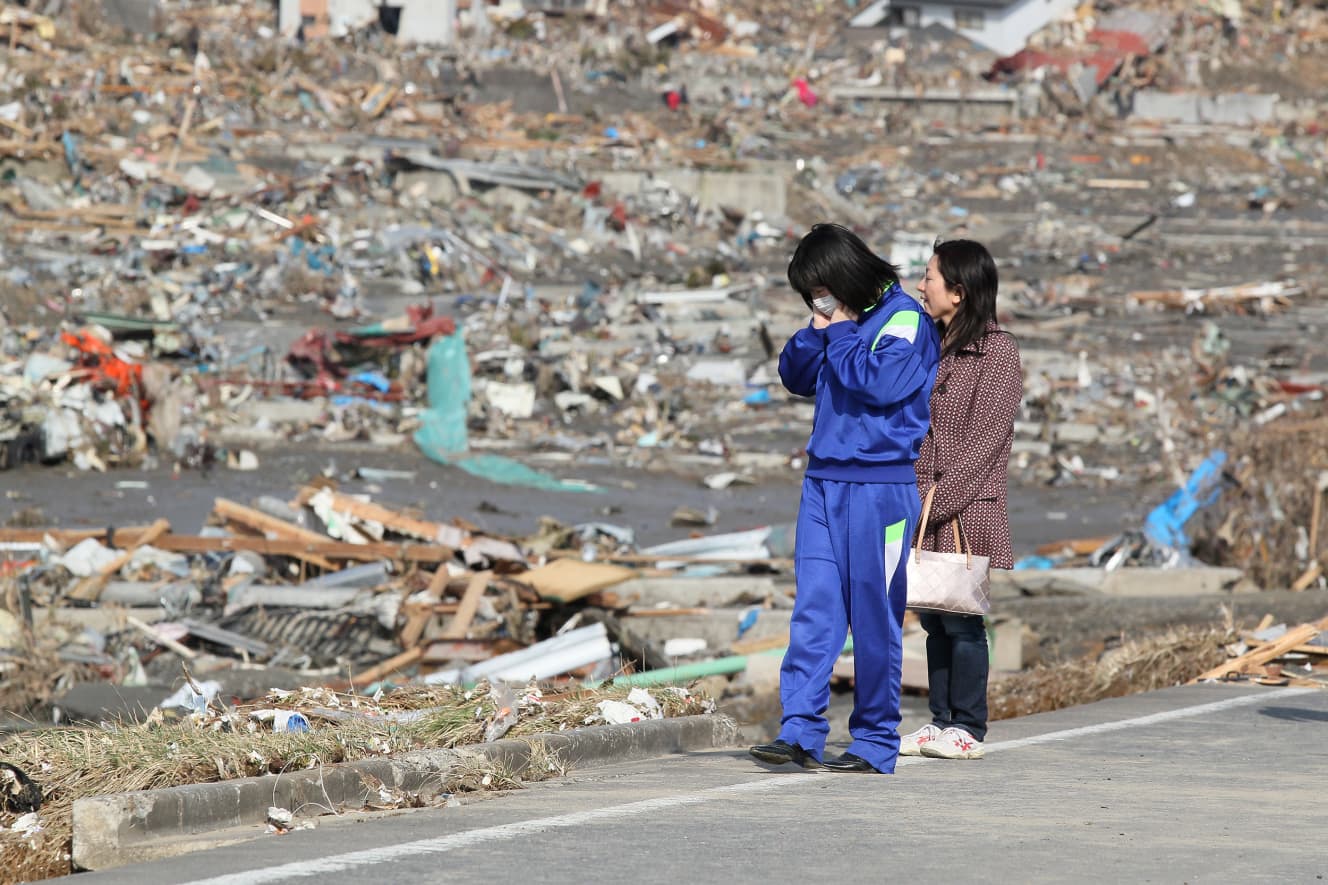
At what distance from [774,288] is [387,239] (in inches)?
257

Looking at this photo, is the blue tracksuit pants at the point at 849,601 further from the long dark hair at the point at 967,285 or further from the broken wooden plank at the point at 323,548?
the broken wooden plank at the point at 323,548

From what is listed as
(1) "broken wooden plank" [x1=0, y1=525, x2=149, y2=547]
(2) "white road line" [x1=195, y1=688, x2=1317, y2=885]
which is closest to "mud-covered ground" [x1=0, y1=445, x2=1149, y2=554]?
(1) "broken wooden plank" [x1=0, y1=525, x2=149, y2=547]

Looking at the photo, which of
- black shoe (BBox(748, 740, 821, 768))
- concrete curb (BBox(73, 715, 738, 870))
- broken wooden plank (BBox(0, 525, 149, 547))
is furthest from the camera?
broken wooden plank (BBox(0, 525, 149, 547))

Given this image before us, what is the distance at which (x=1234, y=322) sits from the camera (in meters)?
28.8

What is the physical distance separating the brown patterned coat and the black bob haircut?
585 millimetres

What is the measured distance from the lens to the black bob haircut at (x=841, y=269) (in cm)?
512

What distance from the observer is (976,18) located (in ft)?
214

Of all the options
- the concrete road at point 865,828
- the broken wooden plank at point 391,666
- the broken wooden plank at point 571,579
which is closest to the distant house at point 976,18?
the broken wooden plank at point 571,579

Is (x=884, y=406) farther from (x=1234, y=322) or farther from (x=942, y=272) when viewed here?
(x=1234, y=322)

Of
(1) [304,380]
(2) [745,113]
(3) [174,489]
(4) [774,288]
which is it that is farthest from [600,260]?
(2) [745,113]

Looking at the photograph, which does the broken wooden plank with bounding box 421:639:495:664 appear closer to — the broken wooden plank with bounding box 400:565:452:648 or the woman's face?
the broken wooden plank with bounding box 400:565:452:648

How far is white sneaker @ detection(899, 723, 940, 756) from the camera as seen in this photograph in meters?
5.72

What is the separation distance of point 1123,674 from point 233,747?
460cm

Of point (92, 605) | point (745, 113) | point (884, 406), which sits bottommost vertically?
point (92, 605)
